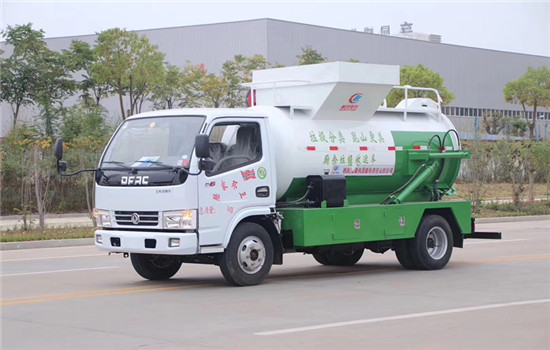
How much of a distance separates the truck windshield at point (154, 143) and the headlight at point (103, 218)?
2.21ft

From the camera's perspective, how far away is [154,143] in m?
13.2

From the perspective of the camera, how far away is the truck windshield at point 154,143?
12961 millimetres

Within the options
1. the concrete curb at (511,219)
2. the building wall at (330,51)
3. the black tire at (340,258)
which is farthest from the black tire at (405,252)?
the building wall at (330,51)

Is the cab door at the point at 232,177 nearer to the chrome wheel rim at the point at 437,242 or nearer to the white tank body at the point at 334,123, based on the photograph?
the white tank body at the point at 334,123

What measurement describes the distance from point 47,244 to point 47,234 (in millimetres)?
1264

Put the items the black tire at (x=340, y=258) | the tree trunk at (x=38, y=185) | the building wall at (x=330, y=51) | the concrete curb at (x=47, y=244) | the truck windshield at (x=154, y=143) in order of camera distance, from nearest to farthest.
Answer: the truck windshield at (x=154, y=143) < the black tire at (x=340, y=258) < the concrete curb at (x=47, y=244) < the tree trunk at (x=38, y=185) < the building wall at (x=330, y=51)

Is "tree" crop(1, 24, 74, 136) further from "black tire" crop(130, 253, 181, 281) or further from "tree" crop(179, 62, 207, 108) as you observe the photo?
"black tire" crop(130, 253, 181, 281)

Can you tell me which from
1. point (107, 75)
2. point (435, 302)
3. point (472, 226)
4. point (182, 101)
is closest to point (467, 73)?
point (182, 101)

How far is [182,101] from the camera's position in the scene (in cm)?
5325

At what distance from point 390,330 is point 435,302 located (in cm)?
225

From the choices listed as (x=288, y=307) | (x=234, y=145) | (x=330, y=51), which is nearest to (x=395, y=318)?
(x=288, y=307)

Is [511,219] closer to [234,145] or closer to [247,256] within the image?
[234,145]

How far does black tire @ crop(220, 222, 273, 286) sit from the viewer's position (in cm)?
1308

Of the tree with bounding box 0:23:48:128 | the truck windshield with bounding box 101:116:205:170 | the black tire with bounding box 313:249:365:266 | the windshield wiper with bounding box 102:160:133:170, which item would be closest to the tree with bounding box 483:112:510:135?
the tree with bounding box 0:23:48:128
